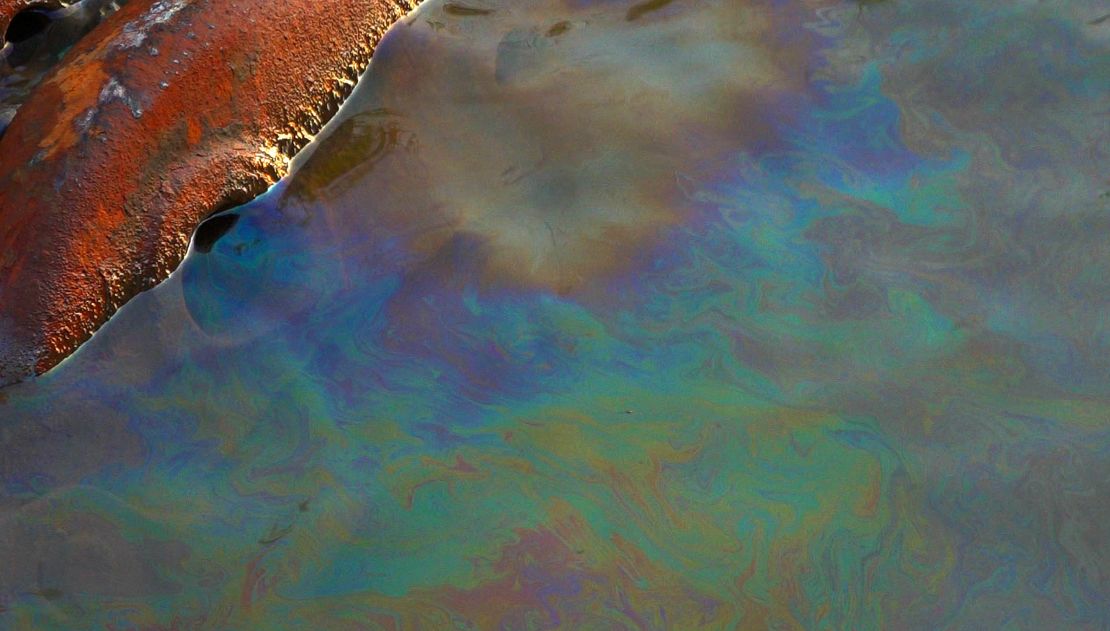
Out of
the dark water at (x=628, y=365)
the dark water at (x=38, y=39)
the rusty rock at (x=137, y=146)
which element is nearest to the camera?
the dark water at (x=628, y=365)

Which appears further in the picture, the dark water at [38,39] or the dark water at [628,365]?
the dark water at [38,39]

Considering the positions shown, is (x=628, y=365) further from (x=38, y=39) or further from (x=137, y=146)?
(x=38, y=39)

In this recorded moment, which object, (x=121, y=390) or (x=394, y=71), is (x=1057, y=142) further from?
(x=121, y=390)

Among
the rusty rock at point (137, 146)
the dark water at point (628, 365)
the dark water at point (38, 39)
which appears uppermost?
the dark water at point (38, 39)

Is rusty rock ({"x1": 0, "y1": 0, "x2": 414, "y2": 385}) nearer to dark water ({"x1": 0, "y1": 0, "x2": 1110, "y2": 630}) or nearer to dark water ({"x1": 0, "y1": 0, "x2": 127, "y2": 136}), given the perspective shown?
dark water ({"x1": 0, "y1": 0, "x2": 1110, "y2": 630})

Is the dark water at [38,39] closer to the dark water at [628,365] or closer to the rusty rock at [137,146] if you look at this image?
the rusty rock at [137,146]

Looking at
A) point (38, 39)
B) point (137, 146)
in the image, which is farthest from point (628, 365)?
point (38, 39)

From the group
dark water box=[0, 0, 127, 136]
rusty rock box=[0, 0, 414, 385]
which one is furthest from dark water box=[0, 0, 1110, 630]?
dark water box=[0, 0, 127, 136]

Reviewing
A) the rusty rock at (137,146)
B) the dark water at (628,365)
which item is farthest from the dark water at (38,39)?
the dark water at (628,365)
